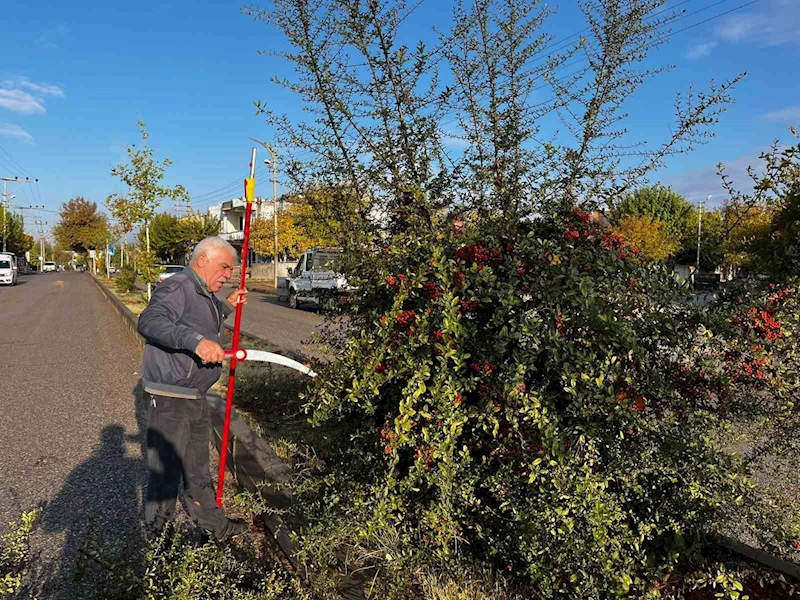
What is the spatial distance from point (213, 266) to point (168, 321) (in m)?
0.44

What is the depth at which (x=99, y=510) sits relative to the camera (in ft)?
13.5

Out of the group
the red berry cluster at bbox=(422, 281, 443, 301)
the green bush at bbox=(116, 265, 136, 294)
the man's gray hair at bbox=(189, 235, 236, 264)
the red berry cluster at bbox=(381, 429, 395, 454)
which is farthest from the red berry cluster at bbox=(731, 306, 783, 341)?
the green bush at bbox=(116, 265, 136, 294)

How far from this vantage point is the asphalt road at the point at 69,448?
12.0ft

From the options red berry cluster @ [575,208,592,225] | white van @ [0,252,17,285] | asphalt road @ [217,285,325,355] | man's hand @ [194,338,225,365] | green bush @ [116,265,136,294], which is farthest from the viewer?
white van @ [0,252,17,285]

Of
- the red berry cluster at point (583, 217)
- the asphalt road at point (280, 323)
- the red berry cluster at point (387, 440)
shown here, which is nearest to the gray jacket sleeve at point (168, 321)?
the red berry cluster at point (387, 440)

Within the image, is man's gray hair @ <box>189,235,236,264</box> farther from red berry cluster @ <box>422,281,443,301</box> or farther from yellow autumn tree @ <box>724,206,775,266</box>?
yellow autumn tree @ <box>724,206,775,266</box>

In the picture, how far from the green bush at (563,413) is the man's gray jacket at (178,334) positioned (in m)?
1.08

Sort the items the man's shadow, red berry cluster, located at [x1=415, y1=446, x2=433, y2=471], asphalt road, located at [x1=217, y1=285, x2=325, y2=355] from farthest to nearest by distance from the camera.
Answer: asphalt road, located at [x1=217, y1=285, x2=325, y2=355] → the man's shadow → red berry cluster, located at [x1=415, y1=446, x2=433, y2=471]

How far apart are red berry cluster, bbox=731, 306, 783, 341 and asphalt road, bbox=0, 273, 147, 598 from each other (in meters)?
2.70

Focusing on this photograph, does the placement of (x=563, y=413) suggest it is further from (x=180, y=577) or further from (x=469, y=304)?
(x=180, y=577)

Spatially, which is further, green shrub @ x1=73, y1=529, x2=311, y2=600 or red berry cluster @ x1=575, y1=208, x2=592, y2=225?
red berry cluster @ x1=575, y1=208, x2=592, y2=225

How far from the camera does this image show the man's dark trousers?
3.50 m

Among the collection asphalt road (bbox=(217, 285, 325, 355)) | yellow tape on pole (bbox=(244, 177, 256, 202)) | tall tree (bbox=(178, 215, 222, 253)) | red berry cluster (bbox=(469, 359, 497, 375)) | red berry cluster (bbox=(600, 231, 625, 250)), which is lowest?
asphalt road (bbox=(217, 285, 325, 355))

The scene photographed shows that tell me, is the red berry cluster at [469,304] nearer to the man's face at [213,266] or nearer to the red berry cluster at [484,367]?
the red berry cluster at [484,367]
